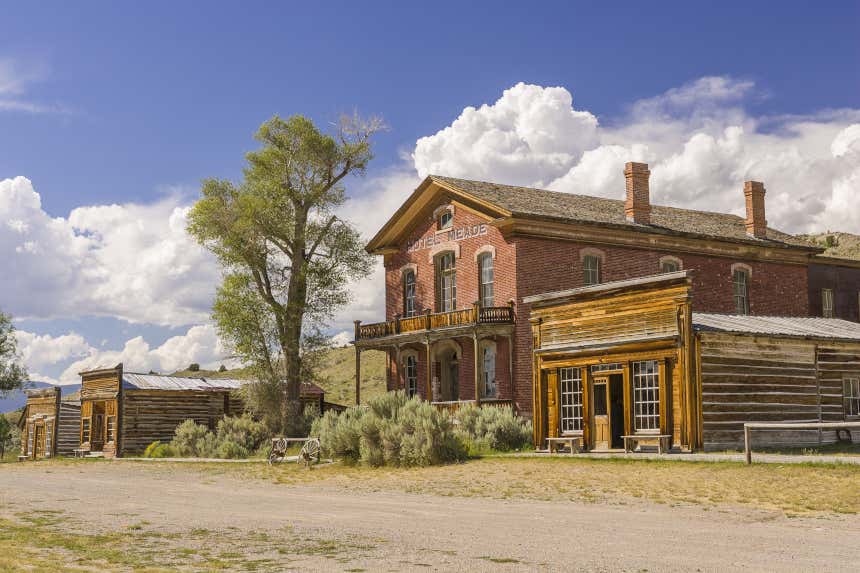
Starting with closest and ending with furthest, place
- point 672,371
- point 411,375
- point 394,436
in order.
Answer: point 672,371, point 394,436, point 411,375

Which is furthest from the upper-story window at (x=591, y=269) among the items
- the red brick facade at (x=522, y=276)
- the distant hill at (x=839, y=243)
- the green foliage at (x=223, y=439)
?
the distant hill at (x=839, y=243)

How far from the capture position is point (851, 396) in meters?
26.4

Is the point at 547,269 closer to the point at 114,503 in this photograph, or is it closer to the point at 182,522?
the point at 114,503

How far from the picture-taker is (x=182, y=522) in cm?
1388

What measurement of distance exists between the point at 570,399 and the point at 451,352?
1009 centimetres

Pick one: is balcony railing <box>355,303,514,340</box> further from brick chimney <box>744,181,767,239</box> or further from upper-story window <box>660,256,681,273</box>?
brick chimney <box>744,181,767,239</box>

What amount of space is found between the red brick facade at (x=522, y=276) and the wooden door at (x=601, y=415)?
5566 mm

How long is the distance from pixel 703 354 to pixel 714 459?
11.7ft

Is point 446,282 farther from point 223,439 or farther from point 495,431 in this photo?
point 223,439

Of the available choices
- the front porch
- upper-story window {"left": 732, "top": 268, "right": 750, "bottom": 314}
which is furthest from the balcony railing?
upper-story window {"left": 732, "top": 268, "right": 750, "bottom": 314}

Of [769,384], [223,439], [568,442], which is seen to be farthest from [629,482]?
[223,439]

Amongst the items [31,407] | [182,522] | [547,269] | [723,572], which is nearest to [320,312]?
[547,269]

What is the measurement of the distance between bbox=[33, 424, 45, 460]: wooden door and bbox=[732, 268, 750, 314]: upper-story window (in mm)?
33046

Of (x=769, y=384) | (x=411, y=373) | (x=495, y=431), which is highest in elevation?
(x=411, y=373)
